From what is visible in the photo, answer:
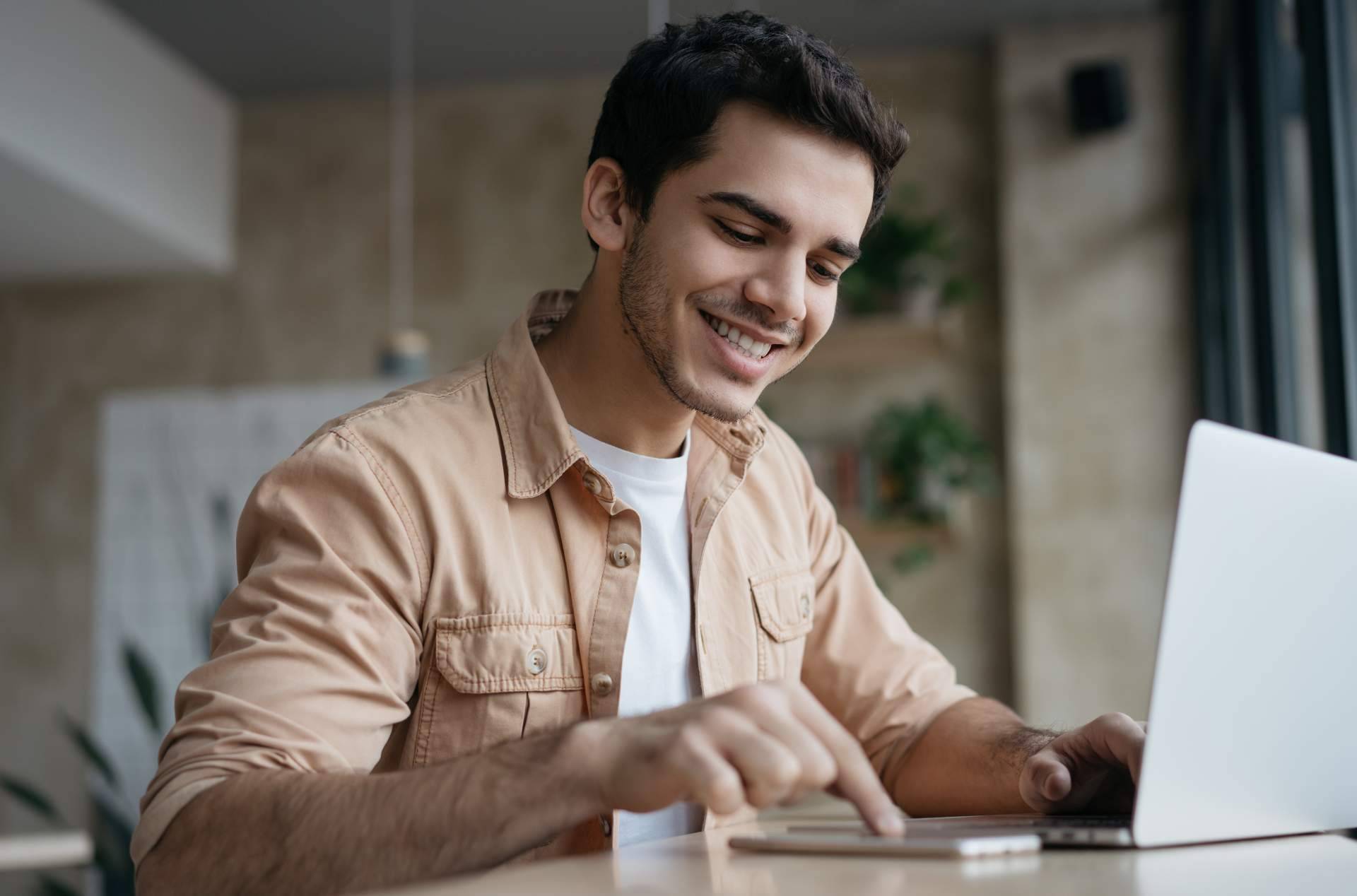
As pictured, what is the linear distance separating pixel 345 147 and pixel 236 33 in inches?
26.0

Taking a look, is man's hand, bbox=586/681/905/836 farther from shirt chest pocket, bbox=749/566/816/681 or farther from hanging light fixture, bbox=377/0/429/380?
hanging light fixture, bbox=377/0/429/380

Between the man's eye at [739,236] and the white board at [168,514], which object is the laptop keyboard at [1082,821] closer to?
the man's eye at [739,236]

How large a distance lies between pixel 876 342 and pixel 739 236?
290cm

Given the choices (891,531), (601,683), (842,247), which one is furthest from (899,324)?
(601,683)

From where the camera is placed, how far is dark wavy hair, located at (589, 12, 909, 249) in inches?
56.6

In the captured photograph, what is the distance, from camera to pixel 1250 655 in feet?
2.90

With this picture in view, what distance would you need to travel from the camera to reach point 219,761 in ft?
3.37

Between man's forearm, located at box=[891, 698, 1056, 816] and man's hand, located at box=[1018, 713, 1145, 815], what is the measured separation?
7 cm

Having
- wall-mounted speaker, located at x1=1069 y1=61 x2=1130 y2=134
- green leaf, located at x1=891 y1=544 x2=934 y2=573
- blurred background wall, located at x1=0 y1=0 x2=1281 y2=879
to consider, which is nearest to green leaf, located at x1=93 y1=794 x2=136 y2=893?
blurred background wall, located at x1=0 y1=0 x2=1281 y2=879

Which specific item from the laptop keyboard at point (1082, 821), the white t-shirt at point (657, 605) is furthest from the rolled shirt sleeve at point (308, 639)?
the laptop keyboard at point (1082, 821)

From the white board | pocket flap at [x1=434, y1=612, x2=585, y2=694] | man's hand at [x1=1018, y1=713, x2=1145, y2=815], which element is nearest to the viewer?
man's hand at [x1=1018, y1=713, x2=1145, y2=815]

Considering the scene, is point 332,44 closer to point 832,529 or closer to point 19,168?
point 19,168

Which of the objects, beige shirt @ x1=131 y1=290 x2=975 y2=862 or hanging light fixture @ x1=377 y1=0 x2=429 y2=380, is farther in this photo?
hanging light fixture @ x1=377 y1=0 x2=429 y2=380

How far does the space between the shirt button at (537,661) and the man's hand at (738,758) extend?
0.43 meters
